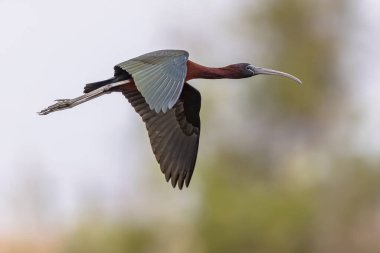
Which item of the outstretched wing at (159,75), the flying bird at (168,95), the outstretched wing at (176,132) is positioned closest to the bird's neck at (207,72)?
the flying bird at (168,95)

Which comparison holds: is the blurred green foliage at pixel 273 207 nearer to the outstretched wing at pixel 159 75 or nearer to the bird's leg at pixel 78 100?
the bird's leg at pixel 78 100

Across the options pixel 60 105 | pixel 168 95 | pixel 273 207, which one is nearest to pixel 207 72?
pixel 60 105

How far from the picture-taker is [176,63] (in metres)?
16.3

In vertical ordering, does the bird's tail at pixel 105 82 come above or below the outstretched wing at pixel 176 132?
above

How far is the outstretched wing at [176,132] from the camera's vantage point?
18.3 metres

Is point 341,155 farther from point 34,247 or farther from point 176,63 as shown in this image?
point 176,63

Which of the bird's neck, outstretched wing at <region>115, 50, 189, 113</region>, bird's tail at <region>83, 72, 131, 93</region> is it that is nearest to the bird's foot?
bird's tail at <region>83, 72, 131, 93</region>

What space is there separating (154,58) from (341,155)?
26.4 meters

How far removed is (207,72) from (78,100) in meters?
1.50

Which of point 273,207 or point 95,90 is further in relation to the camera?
point 273,207

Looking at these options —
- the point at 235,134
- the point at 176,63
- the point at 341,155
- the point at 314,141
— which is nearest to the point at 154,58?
the point at 176,63

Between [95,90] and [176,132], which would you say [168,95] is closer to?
[95,90]

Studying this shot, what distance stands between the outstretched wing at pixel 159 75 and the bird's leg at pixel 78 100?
0.23m

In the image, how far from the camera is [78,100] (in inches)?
687
